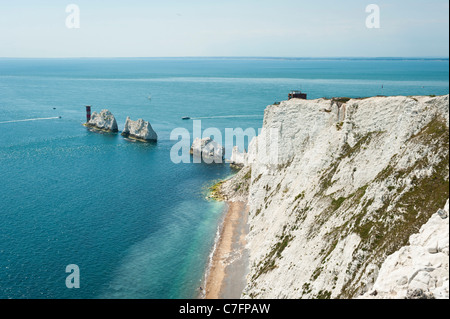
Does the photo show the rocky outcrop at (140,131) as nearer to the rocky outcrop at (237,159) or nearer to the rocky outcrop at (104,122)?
the rocky outcrop at (104,122)

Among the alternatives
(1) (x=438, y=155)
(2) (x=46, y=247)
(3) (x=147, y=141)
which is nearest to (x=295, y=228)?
(1) (x=438, y=155)

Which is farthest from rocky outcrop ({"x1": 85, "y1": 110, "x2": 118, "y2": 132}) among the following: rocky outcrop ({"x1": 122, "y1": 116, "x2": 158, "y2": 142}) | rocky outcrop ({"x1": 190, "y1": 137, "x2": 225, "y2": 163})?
rocky outcrop ({"x1": 190, "y1": 137, "x2": 225, "y2": 163})

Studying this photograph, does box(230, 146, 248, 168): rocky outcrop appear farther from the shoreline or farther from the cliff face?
the cliff face

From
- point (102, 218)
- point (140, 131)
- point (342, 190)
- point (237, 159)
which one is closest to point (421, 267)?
point (342, 190)

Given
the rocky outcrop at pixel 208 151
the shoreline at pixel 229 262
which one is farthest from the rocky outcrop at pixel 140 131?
the shoreline at pixel 229 262
